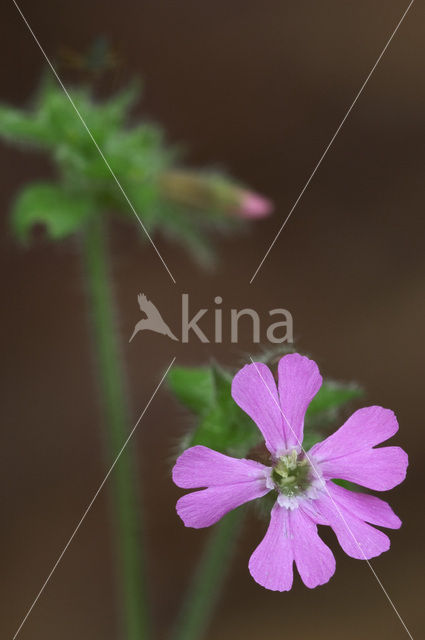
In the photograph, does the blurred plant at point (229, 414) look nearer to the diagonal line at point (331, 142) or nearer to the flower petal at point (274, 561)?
the flower petal at point (274, 561)

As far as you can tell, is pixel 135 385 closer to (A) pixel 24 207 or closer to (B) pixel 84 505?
(B) pixel 84 505

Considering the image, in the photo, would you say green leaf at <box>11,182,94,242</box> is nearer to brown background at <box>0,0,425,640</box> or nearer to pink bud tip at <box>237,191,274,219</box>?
pink bud tip at <box>237,191,274,219</box>

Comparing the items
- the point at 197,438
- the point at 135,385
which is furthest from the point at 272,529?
the point at 135,385

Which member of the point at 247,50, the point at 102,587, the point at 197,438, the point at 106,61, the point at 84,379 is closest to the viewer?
the point at 197,438

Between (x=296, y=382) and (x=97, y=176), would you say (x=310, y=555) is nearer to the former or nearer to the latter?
(x=296, y=382)

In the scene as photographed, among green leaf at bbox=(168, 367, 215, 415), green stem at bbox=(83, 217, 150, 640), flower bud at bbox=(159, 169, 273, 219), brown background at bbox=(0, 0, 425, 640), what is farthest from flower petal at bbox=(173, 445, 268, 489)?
brown background at bbox=(0, 0, 425, 640)
